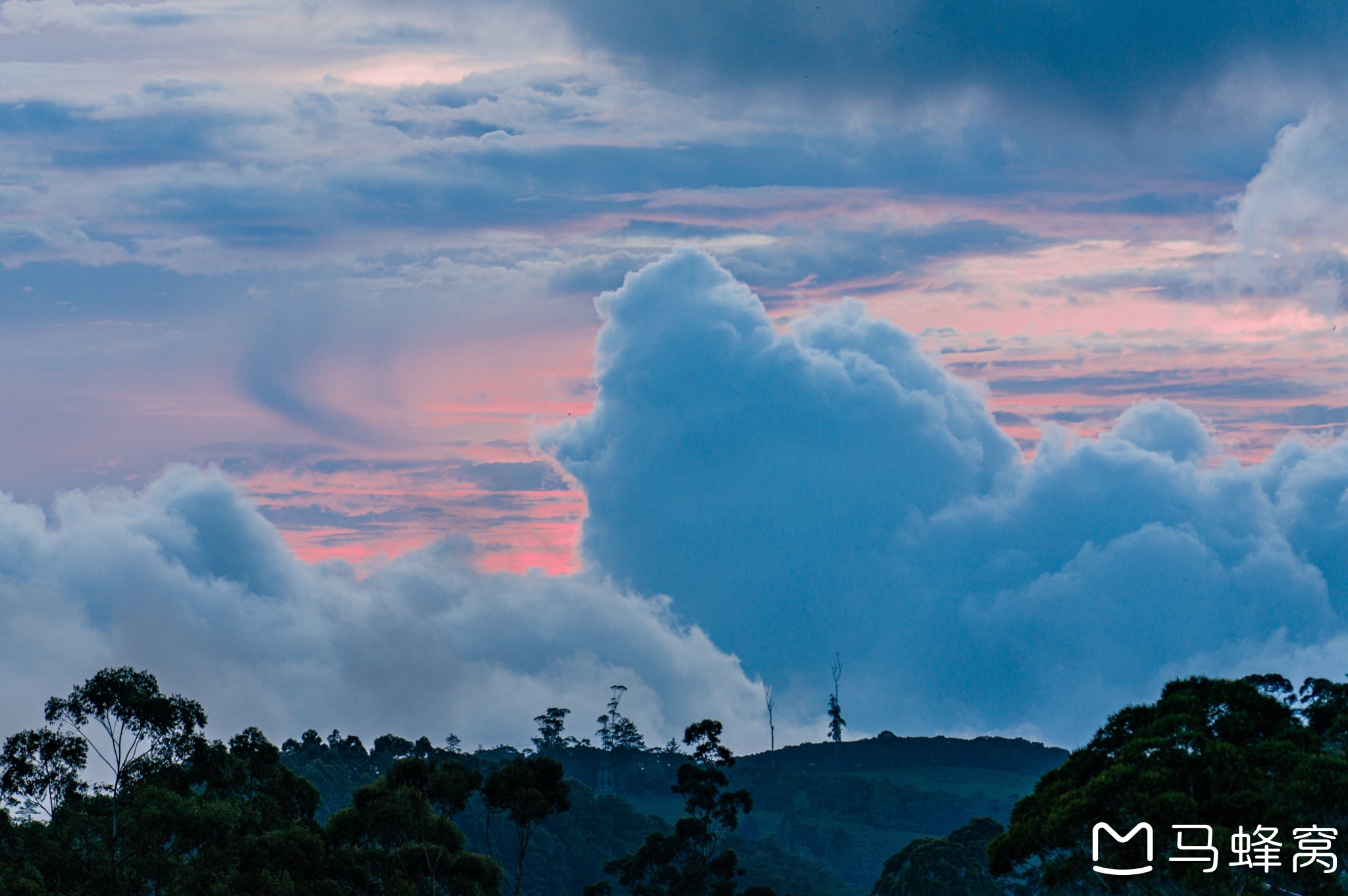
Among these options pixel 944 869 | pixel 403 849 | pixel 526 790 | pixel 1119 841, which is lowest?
pixel 1119 841

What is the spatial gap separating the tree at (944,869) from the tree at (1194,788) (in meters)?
56.7

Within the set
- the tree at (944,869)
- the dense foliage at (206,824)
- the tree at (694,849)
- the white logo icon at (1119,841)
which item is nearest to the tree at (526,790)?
the dense foliage at (206,824)

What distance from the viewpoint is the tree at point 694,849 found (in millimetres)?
94375

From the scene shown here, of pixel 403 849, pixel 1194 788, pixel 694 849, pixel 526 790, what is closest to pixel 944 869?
pixel 694 849

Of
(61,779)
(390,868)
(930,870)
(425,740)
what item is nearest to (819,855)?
(425,740)

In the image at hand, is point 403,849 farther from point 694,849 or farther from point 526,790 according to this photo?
point 694,849

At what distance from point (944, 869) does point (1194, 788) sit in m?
65.7

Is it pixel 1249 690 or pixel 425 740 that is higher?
pixel 425 740

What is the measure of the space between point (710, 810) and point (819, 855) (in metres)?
99.6

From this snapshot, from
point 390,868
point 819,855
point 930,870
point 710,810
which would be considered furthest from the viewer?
point 819,855

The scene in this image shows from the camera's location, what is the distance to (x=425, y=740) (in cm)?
16088

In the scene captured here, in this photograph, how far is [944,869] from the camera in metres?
107

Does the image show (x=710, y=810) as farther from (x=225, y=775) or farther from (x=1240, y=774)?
(x=1240, y=774)

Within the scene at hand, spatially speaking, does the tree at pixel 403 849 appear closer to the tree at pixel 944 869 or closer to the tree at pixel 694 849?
the tree at pixel 694 849
